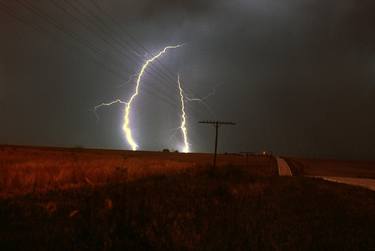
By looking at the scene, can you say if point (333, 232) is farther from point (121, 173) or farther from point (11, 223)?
point (121, 173)

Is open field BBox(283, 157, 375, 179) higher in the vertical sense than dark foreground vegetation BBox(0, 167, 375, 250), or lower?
higher

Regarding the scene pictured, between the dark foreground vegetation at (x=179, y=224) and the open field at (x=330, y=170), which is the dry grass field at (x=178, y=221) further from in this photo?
the open field at (x=330, y=170)

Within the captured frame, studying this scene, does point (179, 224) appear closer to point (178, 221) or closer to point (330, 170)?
point (178, 221)

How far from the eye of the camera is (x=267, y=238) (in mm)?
8781

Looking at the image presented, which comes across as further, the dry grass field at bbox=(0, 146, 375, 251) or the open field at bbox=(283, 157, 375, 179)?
the open field at bbox=(283, 157, 375, 179)

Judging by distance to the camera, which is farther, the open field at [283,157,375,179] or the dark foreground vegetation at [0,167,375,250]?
the open field at [283,157,375,179]

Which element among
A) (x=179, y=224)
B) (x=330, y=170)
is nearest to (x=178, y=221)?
(x=179, y=224)

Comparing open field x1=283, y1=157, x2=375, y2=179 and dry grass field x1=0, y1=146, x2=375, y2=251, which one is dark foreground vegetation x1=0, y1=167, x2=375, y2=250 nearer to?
dry grass field x1=0, y1=146, x2=375, y2=251

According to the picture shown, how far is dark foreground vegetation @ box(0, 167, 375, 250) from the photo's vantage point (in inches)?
289

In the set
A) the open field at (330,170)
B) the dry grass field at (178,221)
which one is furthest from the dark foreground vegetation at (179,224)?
the open field at (330,170)

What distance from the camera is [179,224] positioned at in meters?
9.00

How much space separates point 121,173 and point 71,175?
2798 millimetres

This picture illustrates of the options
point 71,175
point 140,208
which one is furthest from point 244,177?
point 140,208

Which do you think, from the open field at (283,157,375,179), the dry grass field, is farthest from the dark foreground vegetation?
the open field at (283,157,375,179)
